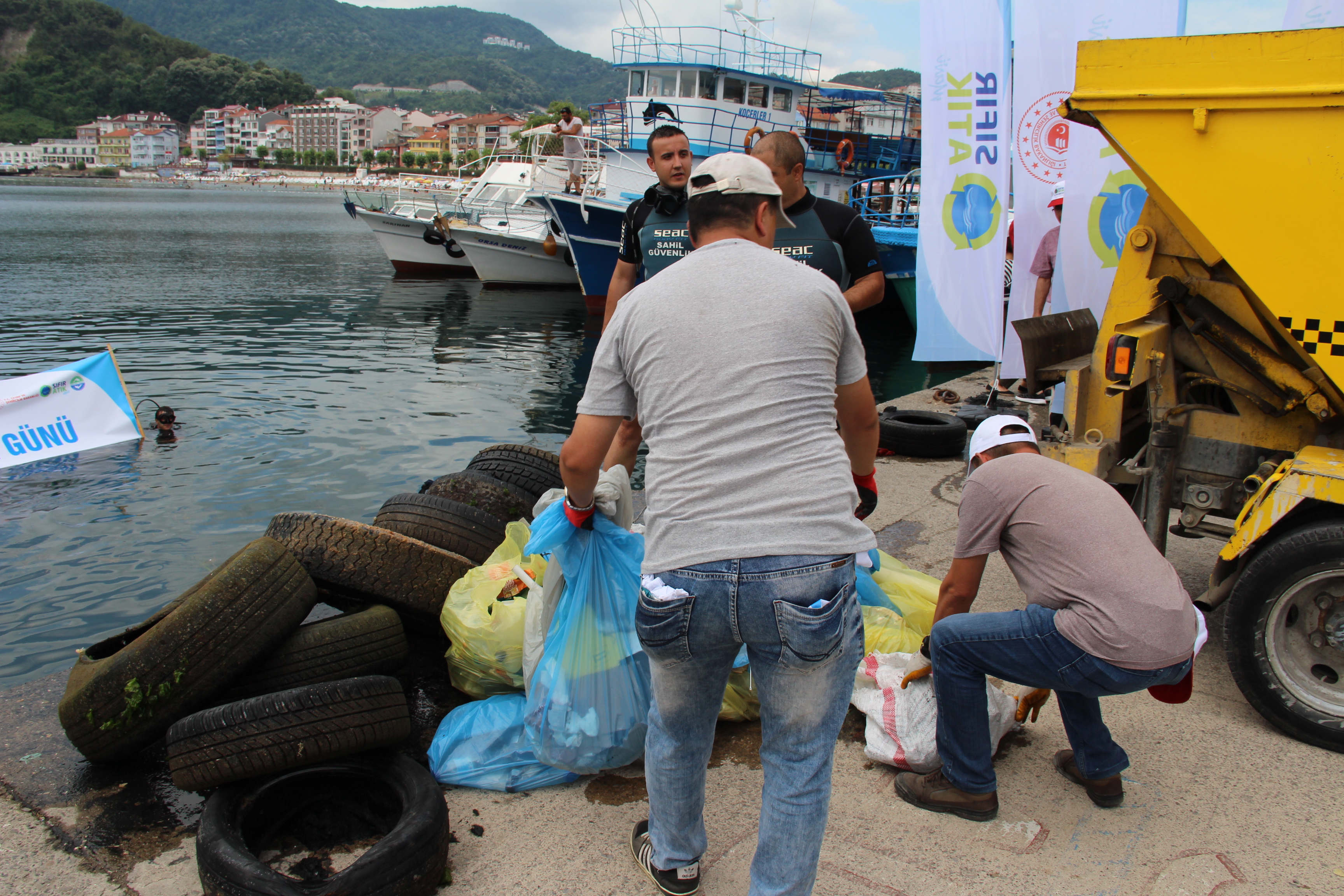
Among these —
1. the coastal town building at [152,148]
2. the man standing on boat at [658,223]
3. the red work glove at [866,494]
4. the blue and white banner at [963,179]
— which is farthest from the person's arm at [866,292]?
the coastal town building at [152,148]

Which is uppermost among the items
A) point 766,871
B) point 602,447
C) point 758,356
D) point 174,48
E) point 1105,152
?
point 174,48

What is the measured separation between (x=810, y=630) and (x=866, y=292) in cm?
274

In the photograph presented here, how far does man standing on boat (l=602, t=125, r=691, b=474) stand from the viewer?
13.1 ft

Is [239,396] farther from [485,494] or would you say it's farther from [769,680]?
[769,680]

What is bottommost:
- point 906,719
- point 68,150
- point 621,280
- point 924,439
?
point 906,719

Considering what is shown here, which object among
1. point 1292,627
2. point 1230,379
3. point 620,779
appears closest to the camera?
point 620,779

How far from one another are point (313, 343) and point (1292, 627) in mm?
15259

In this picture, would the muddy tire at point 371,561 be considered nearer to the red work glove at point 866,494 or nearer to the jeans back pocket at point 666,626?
the red work glove at point 866,494

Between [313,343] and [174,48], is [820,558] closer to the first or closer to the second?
[313,343]

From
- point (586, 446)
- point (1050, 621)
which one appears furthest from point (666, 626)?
point (1050, 621)

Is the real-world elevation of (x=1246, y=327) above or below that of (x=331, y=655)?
above

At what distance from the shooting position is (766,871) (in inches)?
78.4

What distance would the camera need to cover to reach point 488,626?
316 centimetres

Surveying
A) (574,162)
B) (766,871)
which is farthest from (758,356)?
(574,162)
